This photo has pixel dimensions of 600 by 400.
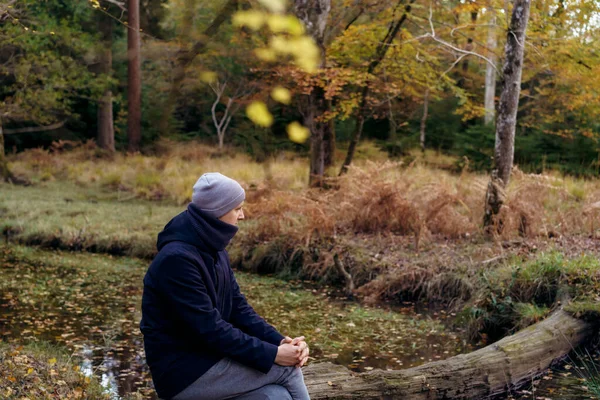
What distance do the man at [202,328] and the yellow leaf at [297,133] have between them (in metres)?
22.8

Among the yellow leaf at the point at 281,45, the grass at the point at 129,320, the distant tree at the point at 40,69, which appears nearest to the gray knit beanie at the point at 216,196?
the grass at the point at 129,320

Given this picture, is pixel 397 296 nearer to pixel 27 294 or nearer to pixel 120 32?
pixel 27 294

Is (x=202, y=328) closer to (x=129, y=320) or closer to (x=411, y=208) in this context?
(x=129, y=320)

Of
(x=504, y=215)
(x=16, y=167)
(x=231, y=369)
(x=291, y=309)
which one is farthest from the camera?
(x=16, y=167)

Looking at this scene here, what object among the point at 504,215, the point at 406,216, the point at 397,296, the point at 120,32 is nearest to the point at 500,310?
the point at 397,296

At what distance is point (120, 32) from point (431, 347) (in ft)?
75.3

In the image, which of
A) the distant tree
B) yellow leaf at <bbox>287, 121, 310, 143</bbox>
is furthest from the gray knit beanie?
yellow leaf at <bbox>287, 121, 310, 143</bbox>

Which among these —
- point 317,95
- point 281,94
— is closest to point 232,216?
point 317,95

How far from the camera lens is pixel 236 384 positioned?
3338mm

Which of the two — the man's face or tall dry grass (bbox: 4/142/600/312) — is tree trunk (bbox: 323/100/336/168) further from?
the man's face

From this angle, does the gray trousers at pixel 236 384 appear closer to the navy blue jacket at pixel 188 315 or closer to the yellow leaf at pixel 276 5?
the navy blue jacket at pixel 188 315

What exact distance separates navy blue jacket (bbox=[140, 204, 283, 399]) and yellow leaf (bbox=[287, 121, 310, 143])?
22849 millimetres

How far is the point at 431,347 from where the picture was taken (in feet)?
24.3

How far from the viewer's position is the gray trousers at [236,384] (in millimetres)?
3309
